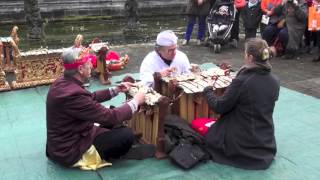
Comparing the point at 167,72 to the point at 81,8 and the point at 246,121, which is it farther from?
the point at 81,8

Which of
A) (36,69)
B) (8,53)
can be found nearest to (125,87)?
(36,69)

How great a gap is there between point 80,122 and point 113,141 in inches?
14.0

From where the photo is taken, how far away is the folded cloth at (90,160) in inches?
162

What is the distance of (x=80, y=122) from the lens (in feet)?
13.1

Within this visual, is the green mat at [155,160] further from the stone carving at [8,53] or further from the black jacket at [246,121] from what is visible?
the stone carving at [8,53]

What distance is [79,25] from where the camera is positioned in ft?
46.7

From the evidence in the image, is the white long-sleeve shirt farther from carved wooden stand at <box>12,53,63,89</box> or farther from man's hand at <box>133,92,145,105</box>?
carved wooden stand at <box>12,53,63,89</box>

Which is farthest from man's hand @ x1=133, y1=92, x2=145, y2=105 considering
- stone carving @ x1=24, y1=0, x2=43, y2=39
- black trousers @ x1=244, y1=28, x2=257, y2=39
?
stone carving @ x1=24, y1=0, x2=43, y2=39

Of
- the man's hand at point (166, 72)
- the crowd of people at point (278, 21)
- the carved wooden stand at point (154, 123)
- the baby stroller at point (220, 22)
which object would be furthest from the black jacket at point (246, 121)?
the baby stroller at point (220, 22)

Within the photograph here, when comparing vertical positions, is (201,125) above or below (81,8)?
below

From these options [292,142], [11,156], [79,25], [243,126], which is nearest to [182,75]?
[243,126]

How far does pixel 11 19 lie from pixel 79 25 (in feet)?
7.13

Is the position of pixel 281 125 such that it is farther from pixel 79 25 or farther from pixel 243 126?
pixel 79 25

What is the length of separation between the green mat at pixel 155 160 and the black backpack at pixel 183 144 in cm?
8
